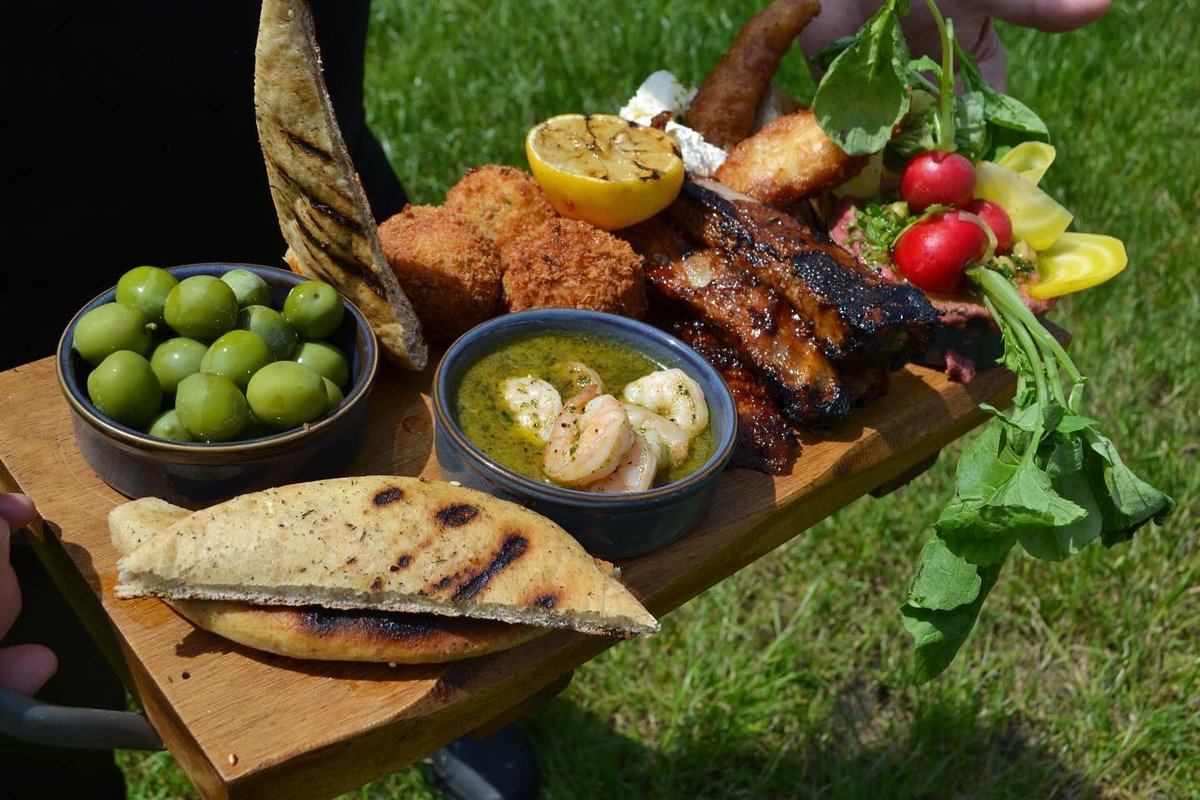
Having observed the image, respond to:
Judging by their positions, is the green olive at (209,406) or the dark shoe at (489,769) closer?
the green olive at (209,406)

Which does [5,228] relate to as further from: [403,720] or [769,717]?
[769,717]

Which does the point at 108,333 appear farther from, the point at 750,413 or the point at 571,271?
the point at 750,413

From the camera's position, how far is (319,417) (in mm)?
2203

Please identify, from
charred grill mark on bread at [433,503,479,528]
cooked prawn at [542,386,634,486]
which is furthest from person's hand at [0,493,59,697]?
cooked prawn at [542,386,634,486]

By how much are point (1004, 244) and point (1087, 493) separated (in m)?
0.99

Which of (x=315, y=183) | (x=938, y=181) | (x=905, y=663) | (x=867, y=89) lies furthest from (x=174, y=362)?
(x=905, y=663)

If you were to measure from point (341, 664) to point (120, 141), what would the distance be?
1.61 meters

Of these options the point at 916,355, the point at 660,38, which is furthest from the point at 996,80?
the point at 660,38

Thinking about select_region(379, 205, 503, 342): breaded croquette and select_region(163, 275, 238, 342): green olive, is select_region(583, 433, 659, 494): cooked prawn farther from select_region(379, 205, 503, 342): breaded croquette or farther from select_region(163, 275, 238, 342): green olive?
select_region(163, 275, 238, 342): green olive

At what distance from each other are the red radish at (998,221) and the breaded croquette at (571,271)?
1.08 metres

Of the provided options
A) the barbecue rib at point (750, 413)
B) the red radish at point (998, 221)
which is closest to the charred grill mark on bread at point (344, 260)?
the barbecue rib at point (750, 413)

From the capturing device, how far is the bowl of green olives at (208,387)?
2084mm

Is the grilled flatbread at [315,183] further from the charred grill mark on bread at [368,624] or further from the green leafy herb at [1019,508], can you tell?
the green leafy herb at [1019,508]

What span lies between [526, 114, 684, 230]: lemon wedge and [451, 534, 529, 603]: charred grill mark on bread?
3.64 feet
